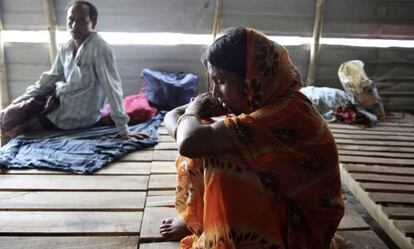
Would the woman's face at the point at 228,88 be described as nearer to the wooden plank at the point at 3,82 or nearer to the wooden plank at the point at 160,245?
the wooden plank at the point at 160,245

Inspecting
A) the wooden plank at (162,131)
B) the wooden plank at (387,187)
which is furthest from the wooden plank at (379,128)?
the wooden plank at (162,131)

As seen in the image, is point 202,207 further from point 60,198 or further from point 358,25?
point 358,25

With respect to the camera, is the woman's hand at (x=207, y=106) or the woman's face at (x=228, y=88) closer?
the woman's face at (x=228, y=88)

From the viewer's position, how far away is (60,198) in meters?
1.79

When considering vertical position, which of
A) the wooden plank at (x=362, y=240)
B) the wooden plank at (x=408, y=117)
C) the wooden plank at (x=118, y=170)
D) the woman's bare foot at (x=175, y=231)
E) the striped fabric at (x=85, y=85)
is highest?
the striped fabric at (x=85, y=85)

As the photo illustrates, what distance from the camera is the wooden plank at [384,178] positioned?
2.16m

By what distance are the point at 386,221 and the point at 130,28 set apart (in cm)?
296

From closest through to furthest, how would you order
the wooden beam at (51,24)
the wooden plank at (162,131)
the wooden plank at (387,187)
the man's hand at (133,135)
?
1. the wooden plank at (387,187)
2. the man's hand at (133,135)
3. the wooden plank at (162,131)
4. the wooden beam at (51,24)

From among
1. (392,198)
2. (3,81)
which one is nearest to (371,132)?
(392,198)

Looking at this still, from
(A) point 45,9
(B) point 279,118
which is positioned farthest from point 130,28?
(B) point 279,118

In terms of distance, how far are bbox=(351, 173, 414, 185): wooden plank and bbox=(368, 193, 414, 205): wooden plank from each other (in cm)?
19

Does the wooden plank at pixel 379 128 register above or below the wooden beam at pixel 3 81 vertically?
below

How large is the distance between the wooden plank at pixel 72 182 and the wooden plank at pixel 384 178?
1.23 m

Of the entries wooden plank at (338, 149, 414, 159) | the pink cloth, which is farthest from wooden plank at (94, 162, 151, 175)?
wooden plank at (338, 149, 414, 159)
